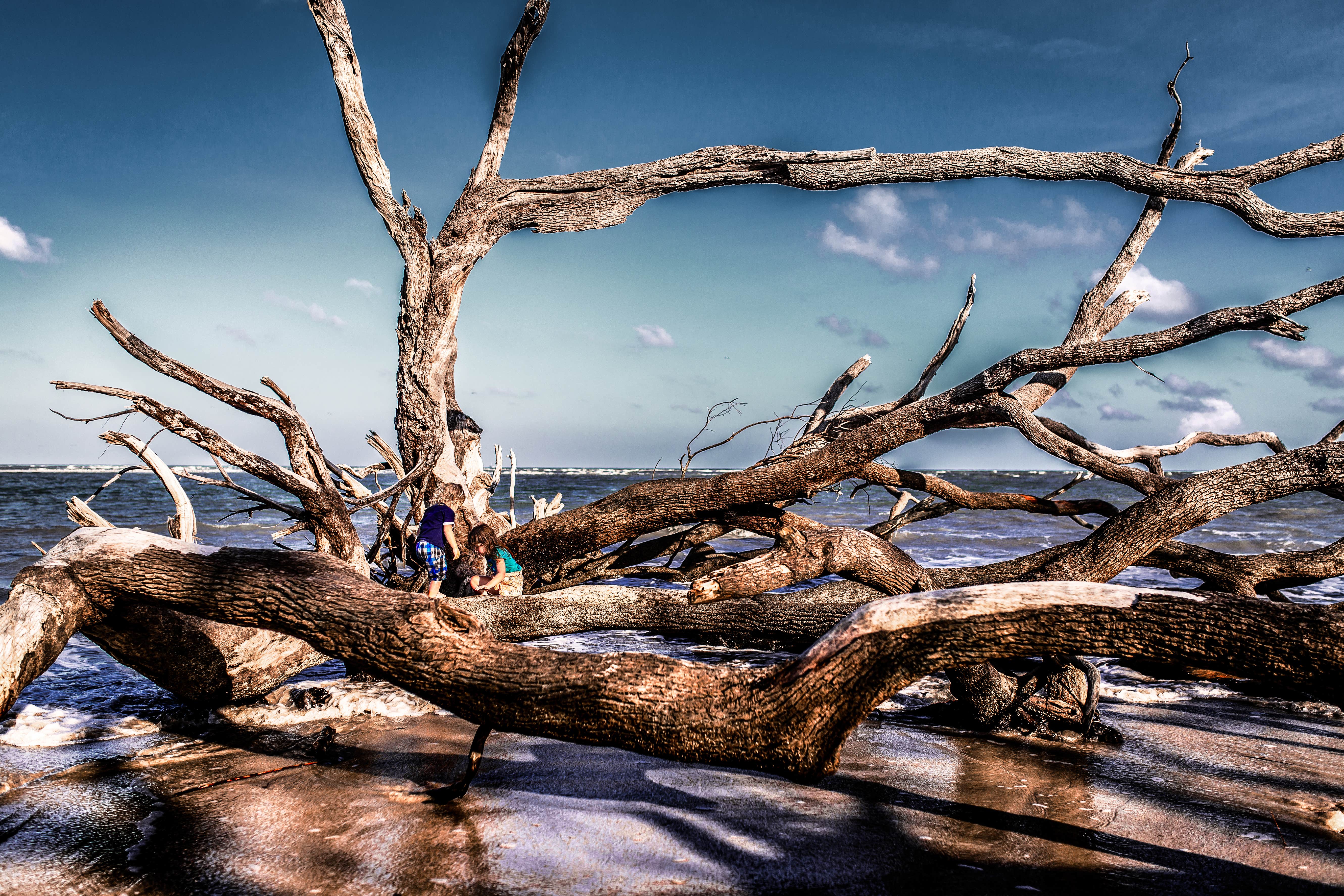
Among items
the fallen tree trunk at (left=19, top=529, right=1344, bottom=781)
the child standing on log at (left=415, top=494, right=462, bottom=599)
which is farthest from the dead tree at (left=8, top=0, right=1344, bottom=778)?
the child standing on log at (left=415, top=494, right=462, bottom=599)

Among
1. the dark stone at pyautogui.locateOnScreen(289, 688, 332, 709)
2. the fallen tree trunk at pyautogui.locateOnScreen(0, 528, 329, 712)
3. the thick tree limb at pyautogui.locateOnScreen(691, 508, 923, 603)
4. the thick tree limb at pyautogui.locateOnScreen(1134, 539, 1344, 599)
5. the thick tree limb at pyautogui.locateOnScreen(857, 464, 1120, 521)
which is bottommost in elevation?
the dark stone at pyautogui.locateOnScreen(289, 688, 332, 709)

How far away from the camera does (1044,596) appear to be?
97.3 inches

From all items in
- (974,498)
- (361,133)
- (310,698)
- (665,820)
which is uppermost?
(361,133)

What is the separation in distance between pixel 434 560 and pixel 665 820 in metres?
3.43

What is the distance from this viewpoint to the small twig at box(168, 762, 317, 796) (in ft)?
12.2

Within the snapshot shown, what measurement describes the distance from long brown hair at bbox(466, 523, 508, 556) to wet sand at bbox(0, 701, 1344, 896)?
1579 mm

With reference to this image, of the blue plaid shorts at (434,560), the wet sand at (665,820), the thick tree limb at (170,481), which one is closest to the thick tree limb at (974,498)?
the wet sand at (665,820)

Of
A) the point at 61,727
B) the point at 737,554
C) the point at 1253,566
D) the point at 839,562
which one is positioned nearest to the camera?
the point at 61,727

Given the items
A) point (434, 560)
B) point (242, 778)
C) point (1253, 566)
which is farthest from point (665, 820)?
point (1253, 566)

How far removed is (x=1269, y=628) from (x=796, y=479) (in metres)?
3.50

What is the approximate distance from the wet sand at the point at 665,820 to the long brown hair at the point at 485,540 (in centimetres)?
158

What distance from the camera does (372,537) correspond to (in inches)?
576

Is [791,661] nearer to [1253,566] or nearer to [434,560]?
[434,560]

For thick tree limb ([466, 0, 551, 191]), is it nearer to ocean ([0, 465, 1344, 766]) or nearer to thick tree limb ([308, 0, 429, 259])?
thick tree limb ([308, 0, 429, 259])
